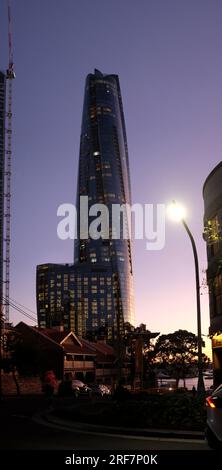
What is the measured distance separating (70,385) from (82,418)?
3045cm

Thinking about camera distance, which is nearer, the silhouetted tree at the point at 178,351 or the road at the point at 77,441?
the road at the point at 77,441

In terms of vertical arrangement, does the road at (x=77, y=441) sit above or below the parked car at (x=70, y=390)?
above

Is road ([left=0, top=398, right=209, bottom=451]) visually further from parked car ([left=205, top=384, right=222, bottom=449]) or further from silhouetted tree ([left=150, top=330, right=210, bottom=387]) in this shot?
silhouetted tree ([left=150, top=330, right=210, bottom=387])

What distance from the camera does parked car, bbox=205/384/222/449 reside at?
34.5ft

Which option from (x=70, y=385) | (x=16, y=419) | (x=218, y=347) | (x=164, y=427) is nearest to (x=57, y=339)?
Result: (x=70, y=385)

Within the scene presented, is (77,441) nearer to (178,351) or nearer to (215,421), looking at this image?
(215,421)

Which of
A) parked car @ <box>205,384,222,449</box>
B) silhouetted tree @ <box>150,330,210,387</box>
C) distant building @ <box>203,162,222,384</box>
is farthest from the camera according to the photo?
silhouetted tree @ <box>150,330,210,387</box>

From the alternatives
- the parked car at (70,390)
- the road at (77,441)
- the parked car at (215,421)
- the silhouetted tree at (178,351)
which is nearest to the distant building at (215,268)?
the parked car at (70,390)

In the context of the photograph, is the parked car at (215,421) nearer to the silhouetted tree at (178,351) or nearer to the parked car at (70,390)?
the parked car at (70,390)

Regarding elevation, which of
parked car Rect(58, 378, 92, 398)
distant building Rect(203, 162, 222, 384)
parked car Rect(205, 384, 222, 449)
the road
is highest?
distant building Rect(203, 162, 222, 384)

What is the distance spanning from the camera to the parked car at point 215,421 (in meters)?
10.5

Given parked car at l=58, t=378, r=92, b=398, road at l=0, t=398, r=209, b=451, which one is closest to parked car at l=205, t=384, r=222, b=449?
road at l=0, t=398, r=209, b=451
